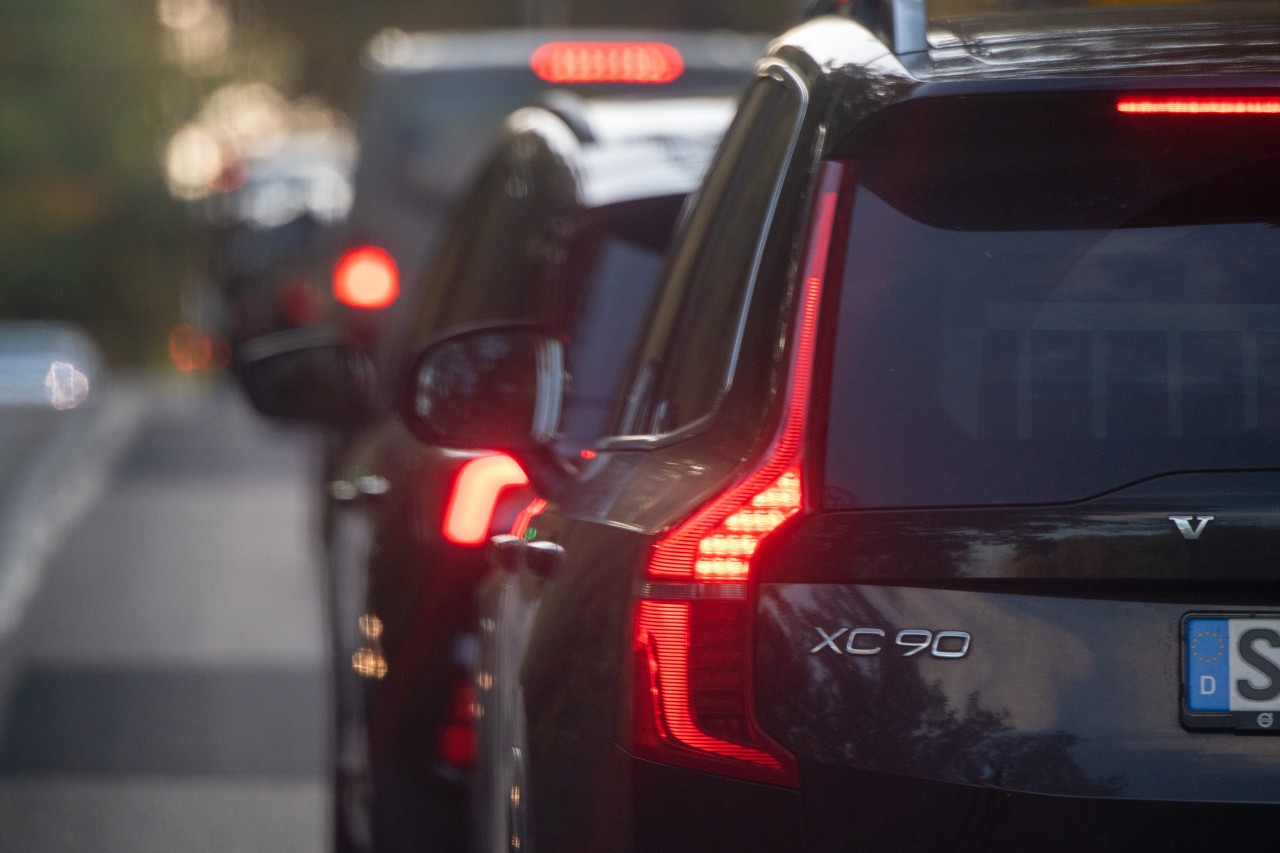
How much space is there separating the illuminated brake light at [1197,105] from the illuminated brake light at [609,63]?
6.22 metres

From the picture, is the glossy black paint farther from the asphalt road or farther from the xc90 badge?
the xc90 badge

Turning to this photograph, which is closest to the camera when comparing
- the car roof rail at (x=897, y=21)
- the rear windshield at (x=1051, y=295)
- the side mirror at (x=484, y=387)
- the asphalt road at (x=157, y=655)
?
the rear windshield at (x=1051, y=295)

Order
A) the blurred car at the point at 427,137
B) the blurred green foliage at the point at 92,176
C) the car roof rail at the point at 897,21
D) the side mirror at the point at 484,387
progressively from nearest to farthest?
the car roof rail at the point at 897,21 → the side mirror at the point at 484,387 → the blurred car at the point at 427,137 → the blurred green foliage at the point at 92,176

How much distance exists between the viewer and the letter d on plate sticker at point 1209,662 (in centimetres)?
251

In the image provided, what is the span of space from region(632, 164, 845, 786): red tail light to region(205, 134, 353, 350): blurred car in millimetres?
6550

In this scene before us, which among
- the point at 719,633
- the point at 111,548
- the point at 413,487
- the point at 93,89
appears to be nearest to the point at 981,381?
the point at 719,633

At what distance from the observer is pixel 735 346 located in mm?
2852

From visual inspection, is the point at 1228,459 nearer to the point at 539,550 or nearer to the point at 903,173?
the point at 903,173

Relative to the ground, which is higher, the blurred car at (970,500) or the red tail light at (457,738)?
the blurred car at (970,500)

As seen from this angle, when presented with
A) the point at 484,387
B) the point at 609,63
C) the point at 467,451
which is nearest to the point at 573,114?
the point at 467,451

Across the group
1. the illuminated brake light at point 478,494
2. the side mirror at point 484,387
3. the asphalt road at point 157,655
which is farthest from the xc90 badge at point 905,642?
the asphalt road at point 157,655

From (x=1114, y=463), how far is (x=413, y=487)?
7.80 ft

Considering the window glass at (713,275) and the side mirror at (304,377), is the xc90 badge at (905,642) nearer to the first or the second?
the window glass at (713,275)

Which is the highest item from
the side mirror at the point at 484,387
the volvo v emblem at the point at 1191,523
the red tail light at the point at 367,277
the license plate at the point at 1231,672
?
the red tail light at the point at 367,277
